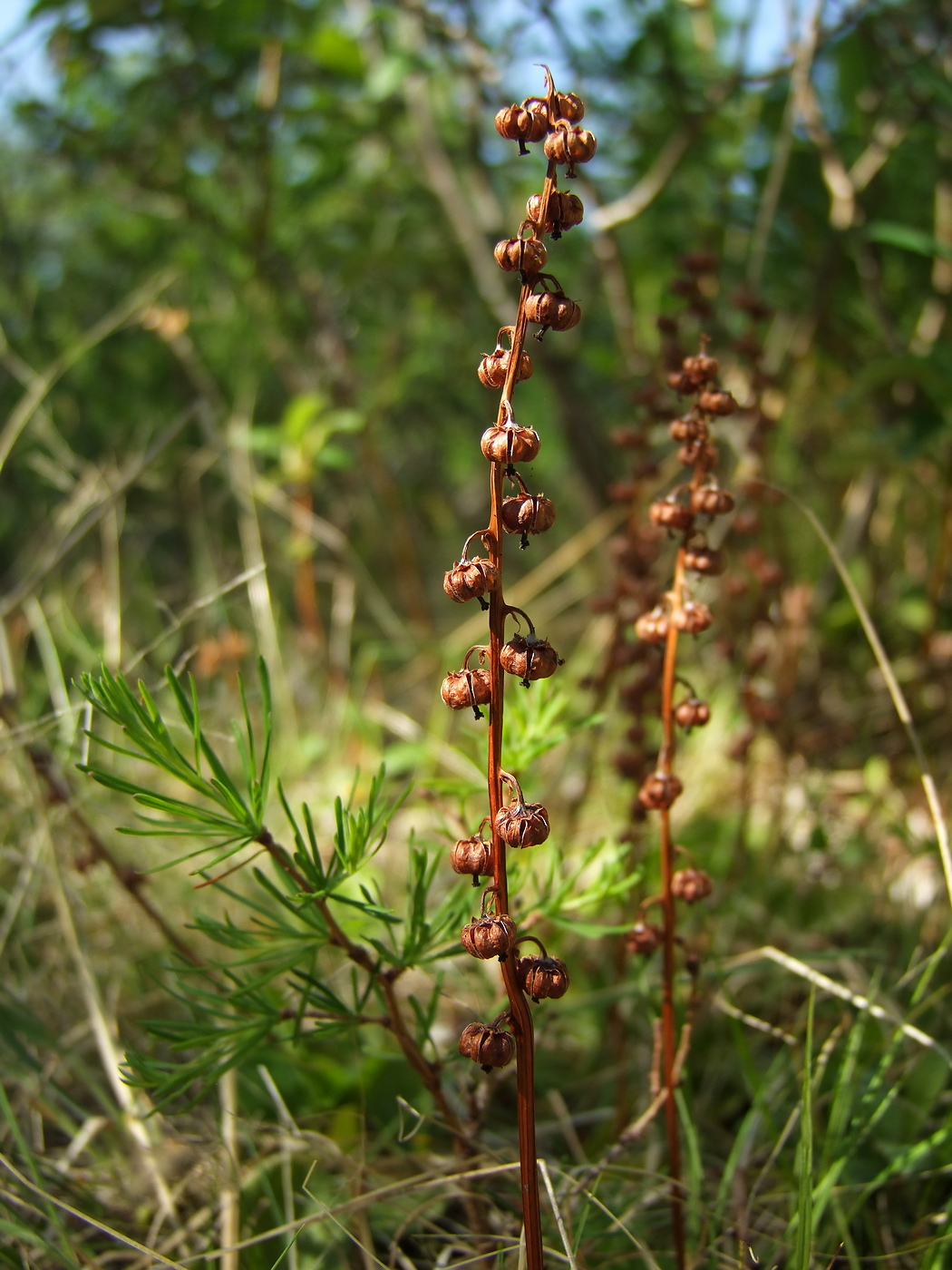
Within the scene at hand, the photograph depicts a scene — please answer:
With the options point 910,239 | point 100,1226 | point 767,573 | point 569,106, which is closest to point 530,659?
point 569,106

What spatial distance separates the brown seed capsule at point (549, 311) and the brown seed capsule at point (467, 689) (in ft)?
0.82

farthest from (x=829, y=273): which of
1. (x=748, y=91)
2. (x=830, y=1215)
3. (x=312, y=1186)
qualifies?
(x=312, y=1186)

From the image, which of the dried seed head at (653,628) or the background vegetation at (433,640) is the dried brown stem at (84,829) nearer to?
the background vegetation at (433,640)

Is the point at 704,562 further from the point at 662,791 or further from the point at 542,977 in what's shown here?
the point at 542,977

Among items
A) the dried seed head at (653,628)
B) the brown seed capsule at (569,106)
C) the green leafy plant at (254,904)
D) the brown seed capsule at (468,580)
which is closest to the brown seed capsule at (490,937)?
the green leafy plant at (254,904)

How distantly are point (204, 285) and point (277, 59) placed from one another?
114 cm

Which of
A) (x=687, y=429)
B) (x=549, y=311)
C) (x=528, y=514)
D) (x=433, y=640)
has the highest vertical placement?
(x=549, y=311)

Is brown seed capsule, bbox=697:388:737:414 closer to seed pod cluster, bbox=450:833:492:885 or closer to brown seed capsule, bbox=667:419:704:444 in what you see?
brown seed capsule, bbox=667:419:704:444

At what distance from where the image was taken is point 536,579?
2512mm

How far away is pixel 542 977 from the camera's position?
0.68 meters

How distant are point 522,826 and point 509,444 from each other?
0.26 meters

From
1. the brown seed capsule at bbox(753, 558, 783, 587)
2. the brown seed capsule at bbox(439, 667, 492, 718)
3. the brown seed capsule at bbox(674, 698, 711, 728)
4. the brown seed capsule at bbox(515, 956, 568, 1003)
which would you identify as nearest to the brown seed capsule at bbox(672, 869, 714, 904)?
the brown seed capsule at bbox(674, 698, 711, 728)

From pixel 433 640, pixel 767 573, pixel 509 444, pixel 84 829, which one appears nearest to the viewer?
pixel 509 444

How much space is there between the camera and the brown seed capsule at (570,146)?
662 millimetres
